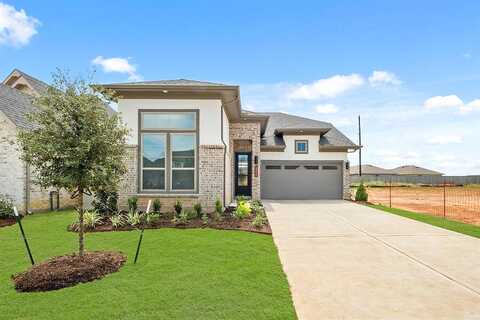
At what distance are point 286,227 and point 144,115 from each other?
599 cm

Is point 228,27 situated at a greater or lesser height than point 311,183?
greater

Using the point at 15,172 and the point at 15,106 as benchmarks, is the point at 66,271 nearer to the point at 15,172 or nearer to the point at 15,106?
the point at 15,172

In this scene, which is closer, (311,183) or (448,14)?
(448,14)

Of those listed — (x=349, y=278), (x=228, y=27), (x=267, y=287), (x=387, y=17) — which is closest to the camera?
(x=267, y=287)

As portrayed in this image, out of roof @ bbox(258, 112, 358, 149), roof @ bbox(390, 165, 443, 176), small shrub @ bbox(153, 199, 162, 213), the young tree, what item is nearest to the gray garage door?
roof @ bbox(258, 112, 358, 149)

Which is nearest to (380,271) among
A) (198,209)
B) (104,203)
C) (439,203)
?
(198,209)

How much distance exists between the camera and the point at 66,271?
182 inches

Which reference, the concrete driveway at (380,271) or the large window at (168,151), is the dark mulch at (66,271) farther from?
the large window at (168,151)

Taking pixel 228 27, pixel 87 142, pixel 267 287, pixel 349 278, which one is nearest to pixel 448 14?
pixel 228 27

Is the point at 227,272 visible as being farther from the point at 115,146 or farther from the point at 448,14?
the point at 448,14

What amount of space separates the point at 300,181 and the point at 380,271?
1233 centimetres

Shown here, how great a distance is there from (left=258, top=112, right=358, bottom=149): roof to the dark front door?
1829 mm

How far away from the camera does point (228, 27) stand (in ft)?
43.6

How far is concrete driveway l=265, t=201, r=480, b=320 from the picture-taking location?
360 cm
